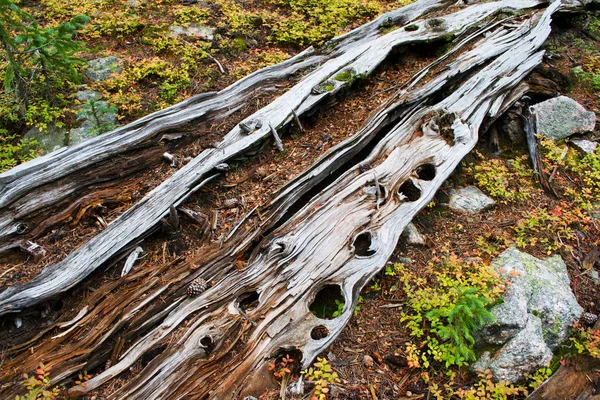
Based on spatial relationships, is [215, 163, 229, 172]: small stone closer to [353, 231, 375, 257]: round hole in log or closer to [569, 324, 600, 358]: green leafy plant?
[353, 231, 375, 257]: round hole in log

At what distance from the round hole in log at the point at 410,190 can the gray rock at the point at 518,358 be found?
201 centimetres

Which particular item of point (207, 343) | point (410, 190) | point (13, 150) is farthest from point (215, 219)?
point (13, 150)

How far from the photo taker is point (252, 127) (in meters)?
5.81

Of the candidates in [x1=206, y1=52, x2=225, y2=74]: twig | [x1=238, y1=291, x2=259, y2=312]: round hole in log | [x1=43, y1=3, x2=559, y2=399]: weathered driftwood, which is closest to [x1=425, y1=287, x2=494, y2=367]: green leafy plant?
[x1=43, y1=3, x2=559, y2=399]: weathered driftwood

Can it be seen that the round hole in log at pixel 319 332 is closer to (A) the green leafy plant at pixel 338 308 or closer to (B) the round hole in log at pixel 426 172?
(A) the green leafy plant at pixel 338 308

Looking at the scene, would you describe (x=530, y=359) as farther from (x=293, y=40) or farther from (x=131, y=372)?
(x=293, y=40)

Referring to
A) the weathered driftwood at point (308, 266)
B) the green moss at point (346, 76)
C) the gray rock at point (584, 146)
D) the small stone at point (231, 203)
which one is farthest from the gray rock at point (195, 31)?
the gray rock at point (584, 146)

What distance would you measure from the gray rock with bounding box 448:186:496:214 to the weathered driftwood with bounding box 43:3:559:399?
0.37 m

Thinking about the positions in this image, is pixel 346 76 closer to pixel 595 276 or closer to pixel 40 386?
pixel 595 276

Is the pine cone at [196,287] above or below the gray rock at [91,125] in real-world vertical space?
below

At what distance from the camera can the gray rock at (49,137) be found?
226 inches

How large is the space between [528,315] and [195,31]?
7.60m

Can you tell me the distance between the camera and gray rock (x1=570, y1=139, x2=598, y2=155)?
6168mm

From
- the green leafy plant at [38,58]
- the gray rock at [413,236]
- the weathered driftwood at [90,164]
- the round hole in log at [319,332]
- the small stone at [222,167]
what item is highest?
the green leafy plant at [38,58]
